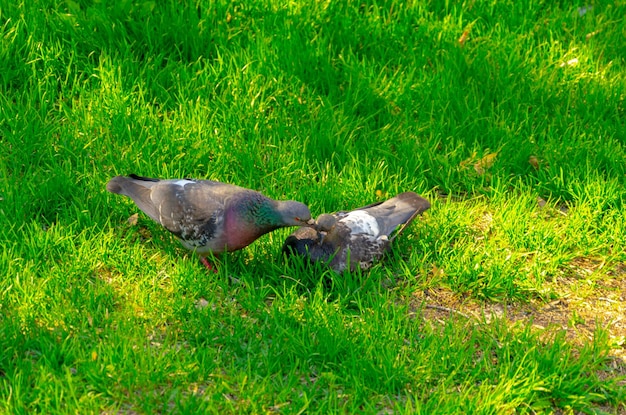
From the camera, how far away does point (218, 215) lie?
3988 millimetres

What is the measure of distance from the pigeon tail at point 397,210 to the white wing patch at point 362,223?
0.04 meters

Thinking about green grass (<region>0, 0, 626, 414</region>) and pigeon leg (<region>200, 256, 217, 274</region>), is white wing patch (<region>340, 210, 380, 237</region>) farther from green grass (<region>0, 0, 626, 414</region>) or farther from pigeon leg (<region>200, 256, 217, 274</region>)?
pigeon leg (<region>200, 256, 217, 274</region>)

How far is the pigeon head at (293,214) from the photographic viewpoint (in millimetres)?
3975

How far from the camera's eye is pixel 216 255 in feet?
13.7

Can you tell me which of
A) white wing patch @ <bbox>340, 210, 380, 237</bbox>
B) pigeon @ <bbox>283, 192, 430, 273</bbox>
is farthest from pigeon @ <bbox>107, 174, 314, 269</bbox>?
white wing patch @ <bbox>340, 210, 380, 237</bbox>

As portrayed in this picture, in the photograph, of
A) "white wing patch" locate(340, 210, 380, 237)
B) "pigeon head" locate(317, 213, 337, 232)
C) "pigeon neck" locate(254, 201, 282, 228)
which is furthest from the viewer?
"white wing patch" locate(340, 210, 380, 237)

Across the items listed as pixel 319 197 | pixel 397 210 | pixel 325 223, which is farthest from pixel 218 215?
pixel 397 210

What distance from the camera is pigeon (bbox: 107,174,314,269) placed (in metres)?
3.97

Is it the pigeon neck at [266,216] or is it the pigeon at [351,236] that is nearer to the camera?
the pigeon neck at [266,216]

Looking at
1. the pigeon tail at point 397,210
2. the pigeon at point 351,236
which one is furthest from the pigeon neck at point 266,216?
the pigeon tail at point 397,210

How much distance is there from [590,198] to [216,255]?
7.41 ft

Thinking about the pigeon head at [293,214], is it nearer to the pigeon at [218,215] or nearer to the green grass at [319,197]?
the pigeon at [218,215]

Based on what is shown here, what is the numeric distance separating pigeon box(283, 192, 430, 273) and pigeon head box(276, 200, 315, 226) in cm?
10

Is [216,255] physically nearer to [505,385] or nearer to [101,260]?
[101,260]
